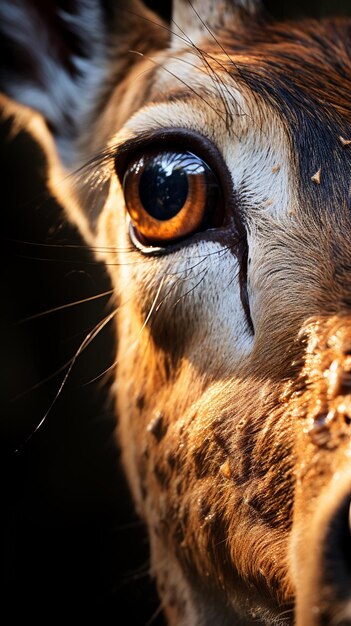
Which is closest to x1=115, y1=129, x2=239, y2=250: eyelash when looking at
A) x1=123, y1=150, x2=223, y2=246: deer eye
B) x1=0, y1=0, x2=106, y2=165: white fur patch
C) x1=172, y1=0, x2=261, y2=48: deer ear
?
x1=123, y1=150, x2=223, y2=246: deer eye

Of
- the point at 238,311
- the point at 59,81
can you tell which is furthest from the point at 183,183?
the point at 59,81

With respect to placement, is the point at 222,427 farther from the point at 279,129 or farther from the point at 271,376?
the point at 279,129

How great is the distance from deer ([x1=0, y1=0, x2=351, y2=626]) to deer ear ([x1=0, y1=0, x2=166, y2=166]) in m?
0.23

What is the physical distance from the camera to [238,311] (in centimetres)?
169

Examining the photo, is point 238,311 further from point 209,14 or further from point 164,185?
point 209,14

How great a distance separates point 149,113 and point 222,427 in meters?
0.78

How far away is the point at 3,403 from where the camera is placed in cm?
372

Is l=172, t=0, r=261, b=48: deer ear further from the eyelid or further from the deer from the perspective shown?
the eyelid

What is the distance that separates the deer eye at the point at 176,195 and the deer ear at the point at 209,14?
0.78 meters

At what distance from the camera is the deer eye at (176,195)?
5.75 ft

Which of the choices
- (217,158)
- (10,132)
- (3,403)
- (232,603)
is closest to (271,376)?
(217,158)

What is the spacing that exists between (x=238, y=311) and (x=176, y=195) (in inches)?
11.9

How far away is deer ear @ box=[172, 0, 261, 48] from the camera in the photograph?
242 cm

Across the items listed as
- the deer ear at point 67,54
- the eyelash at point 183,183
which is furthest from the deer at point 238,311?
the deer ear at point 67,54
